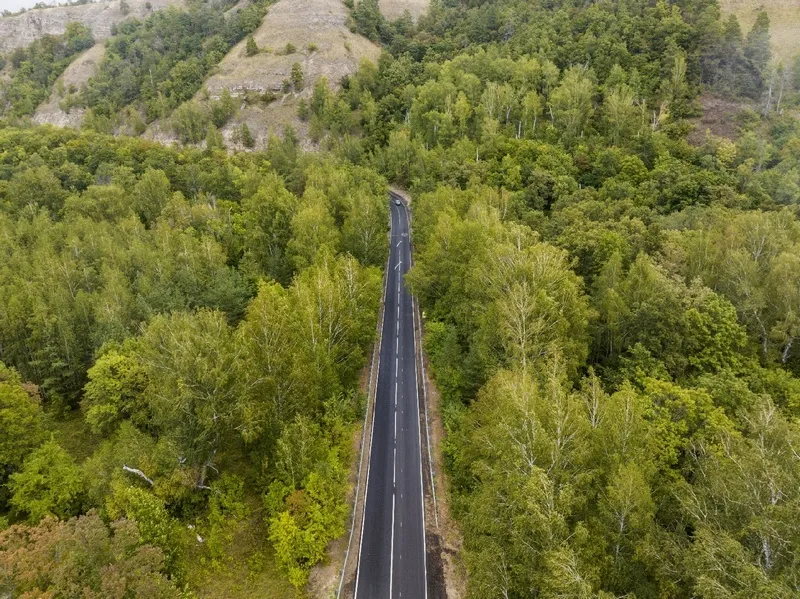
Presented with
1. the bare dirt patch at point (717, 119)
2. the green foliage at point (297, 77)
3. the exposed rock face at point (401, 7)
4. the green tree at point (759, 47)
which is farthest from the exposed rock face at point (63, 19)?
the green tree at point (759, 47)

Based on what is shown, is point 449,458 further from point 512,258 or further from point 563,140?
point 563,140

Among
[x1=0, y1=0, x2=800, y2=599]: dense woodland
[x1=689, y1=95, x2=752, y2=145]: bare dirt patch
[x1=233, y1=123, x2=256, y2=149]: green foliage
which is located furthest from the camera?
[x1=233, y1=123, x2=256, y2=149]: green foliage

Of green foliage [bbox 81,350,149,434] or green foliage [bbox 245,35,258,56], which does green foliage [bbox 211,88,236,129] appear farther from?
green foliage [bbox 81,350,149,434]

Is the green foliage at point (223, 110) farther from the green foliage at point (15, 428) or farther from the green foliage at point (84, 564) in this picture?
the green foliage at point (84, 564)

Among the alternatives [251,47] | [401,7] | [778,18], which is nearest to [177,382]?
[778,18]

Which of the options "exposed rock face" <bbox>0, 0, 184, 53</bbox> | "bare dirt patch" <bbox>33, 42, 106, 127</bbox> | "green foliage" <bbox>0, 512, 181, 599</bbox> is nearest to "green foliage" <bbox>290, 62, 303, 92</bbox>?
"bare dirt patch" <bbox>33, 42, 106, 127</bbox>

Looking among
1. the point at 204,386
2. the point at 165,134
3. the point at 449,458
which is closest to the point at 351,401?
the point at 449,458
